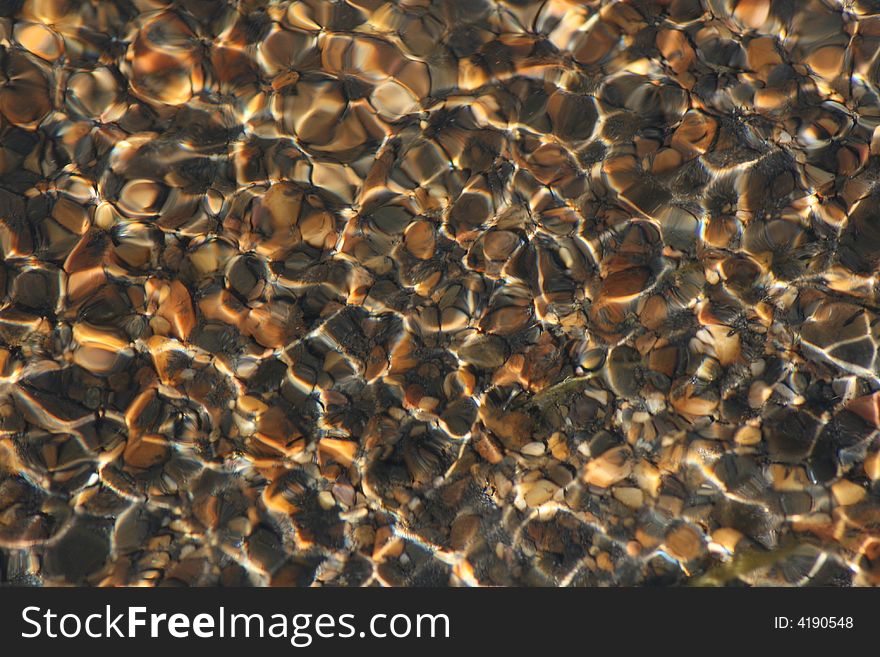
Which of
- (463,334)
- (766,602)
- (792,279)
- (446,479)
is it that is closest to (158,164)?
(463,334)

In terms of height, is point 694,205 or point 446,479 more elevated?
point 694,205

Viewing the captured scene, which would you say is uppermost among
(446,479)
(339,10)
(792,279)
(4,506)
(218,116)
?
(339,10)

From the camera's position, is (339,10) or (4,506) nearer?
(4,506)

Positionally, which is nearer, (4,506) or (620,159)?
(4,506)

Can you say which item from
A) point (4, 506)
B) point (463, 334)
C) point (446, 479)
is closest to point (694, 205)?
point (463, 334)

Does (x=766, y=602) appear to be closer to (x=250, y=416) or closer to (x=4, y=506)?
(x=250, y=416)

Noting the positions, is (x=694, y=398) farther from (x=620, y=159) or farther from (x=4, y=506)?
(x=4, y=506)
